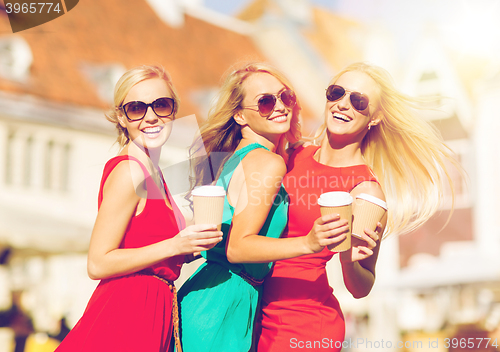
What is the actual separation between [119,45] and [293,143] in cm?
1518

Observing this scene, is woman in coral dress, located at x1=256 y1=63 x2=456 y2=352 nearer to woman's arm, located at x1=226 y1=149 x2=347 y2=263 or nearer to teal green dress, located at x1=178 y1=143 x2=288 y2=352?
teal green dress, located at x1=178 y1=143 x2=288 y2=352

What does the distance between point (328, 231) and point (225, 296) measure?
2.17ft

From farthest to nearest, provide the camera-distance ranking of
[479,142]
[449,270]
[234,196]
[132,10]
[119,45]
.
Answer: [132,10]
[119,45]
[479,142]
[449,270]
[234,196]

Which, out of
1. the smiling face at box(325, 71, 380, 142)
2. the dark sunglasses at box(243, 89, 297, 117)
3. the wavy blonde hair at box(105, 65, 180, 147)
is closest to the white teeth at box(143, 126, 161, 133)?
the wavy blonde hair at box(105, 65, 180, 147)

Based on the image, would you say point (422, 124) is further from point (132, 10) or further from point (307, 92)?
point (307, 92)

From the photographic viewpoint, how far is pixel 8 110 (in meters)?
13.2

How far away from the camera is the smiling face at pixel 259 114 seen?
2744 millimetres

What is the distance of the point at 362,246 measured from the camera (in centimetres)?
252

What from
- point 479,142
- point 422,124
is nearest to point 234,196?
point 422,124

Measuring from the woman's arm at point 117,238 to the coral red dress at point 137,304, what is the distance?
7cm

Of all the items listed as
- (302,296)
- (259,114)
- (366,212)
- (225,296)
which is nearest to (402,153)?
(366,212)

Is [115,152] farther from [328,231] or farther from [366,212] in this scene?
[328,231]

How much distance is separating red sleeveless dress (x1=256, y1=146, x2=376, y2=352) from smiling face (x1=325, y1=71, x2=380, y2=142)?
255 millimetres

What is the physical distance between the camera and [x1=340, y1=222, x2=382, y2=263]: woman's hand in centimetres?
246
